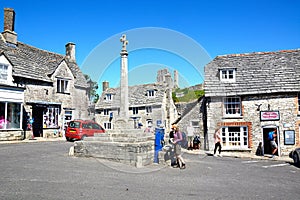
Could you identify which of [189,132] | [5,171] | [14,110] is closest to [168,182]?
[5,171]

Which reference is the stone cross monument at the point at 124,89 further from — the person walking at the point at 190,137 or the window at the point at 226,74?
the window at the point at 226,74

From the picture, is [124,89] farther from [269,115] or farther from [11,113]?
[11,113]

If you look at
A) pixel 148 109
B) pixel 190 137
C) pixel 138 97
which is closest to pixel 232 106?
pixel 190 137

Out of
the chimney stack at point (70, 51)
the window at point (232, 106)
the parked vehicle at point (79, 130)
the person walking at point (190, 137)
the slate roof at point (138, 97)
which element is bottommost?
the person walking at point (190, 137)

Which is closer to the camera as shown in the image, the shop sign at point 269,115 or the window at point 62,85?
the shop sign at point 269,115

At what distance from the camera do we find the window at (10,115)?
55.2 ft

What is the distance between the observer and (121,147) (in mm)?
9219

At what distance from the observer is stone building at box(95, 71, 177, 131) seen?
33438 millimetres

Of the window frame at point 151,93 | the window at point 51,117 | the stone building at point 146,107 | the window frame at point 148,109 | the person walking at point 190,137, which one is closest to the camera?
the person walking at point 190,137

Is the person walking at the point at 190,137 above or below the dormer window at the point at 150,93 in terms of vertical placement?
below

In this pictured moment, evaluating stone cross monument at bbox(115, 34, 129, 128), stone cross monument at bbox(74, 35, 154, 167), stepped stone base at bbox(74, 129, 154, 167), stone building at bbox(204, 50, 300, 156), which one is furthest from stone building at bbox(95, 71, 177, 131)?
stepped stone base at bbox(74, 129, 154, 167)

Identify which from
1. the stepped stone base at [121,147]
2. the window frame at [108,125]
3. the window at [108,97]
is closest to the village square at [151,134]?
the stepped stone base at [121,147]

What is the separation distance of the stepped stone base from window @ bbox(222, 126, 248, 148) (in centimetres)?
860

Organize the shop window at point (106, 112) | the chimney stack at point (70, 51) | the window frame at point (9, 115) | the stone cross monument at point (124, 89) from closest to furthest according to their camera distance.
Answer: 1. the stone cross monument at point (124, 89)
2. the window frame at point (9, 115)
3. the chimney stack at point (70, 51)
4. the shop window at point (106, 112)
